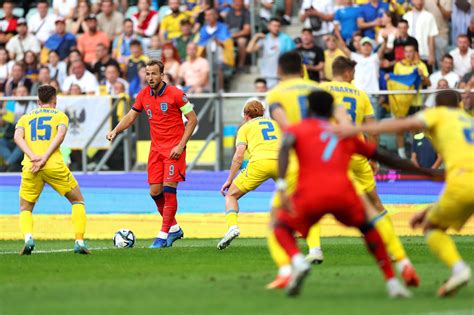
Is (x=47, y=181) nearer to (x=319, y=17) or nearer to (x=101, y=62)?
(x=101, y=62)

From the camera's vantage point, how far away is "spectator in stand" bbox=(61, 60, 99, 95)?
78.5 feet

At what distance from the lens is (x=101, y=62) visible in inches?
979

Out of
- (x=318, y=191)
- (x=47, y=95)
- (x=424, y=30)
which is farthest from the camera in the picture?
(x=424, y=30)

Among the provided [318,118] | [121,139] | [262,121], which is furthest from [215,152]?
[318,118]

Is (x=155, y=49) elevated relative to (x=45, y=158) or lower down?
lower down

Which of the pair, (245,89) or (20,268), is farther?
(245,89)

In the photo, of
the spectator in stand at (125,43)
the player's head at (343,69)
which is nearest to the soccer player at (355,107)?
the player's head at (343,69)

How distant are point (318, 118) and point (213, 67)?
45.8 feet

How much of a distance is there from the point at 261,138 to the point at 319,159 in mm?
6390

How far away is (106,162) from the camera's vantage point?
21.8 m

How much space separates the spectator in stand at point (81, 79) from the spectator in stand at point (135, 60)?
740 mm

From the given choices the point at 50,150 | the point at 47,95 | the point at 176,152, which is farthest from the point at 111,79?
the point at 50,150

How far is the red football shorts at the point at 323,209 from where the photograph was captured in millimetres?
9227

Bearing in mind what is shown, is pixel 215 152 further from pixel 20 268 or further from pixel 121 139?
pixel 20 268
